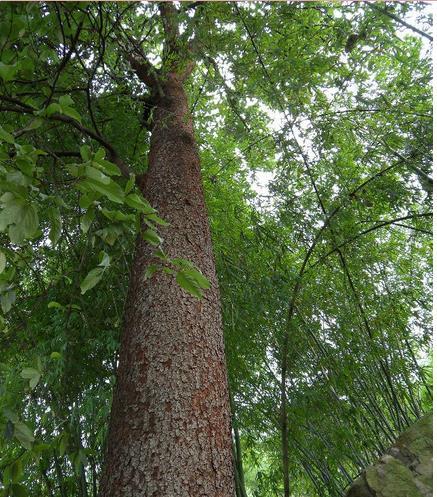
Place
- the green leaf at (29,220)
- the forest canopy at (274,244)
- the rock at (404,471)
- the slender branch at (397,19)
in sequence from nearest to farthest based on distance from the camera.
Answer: the green leaf at (29,220), the rock at (404,471), the slender branch at (397,19), the forest canopy at (274,244)

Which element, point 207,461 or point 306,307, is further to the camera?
point 306,307

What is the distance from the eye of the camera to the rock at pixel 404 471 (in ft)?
4.29

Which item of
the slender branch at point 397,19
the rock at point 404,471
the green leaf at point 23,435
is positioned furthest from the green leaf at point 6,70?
the rock at point 404,471

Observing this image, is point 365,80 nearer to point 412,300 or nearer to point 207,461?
point 412,300

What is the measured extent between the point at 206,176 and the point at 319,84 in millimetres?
1117

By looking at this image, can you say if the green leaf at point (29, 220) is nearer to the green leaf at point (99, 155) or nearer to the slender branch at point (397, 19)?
the green leaf at point (99, 155)

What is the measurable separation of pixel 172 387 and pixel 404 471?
0.81m

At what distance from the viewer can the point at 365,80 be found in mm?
2377

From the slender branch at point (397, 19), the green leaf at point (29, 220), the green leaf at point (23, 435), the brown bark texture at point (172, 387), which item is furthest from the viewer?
the slender branch at point (397, 19)

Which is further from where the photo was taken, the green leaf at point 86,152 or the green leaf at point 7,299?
the green leaf at point 7,299

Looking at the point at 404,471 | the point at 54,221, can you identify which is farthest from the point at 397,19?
the point at 404,471

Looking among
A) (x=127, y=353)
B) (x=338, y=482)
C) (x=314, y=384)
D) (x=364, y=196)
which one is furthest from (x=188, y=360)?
(x=338, y=482)

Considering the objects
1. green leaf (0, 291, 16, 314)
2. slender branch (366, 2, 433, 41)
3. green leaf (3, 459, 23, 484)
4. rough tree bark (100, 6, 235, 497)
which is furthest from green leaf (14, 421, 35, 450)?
slender branch (366, 2, 433, 41)

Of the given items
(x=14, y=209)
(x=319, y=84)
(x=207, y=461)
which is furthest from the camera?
(x=319, y=84)
